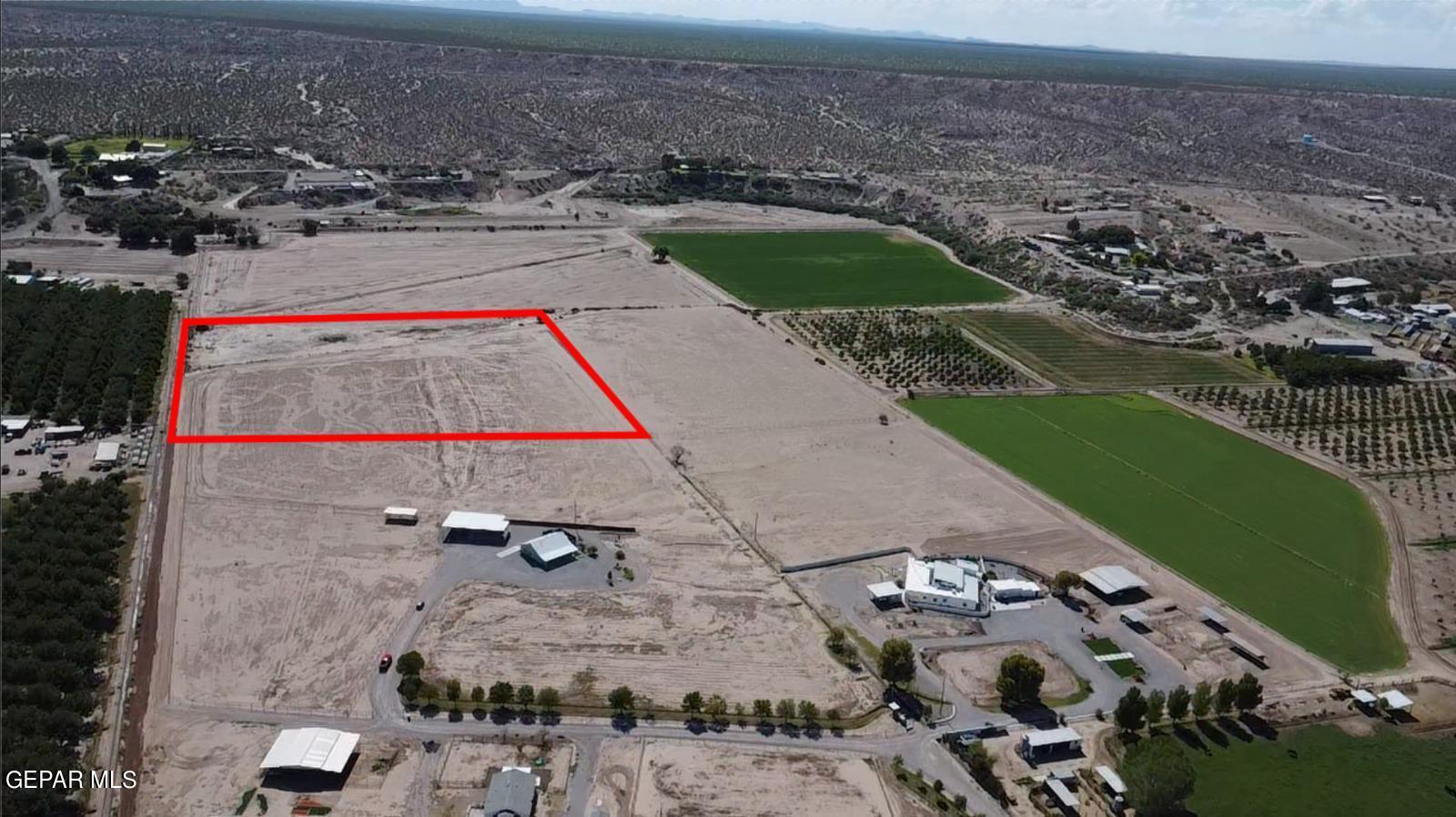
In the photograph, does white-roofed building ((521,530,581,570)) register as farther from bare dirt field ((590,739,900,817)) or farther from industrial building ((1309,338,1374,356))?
industrial building ((1309,338,1374,356))

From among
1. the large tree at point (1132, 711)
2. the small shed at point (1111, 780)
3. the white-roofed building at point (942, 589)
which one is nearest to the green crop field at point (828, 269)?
the white-roofed building at point (942, 589)

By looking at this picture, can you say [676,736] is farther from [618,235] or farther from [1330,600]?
[618,235]

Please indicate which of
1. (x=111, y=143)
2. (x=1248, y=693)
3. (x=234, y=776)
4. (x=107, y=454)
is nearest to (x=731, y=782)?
(x=234, y=776)

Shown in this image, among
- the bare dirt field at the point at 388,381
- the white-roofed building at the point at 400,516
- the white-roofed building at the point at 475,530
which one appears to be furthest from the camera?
the bare dirt field at the point at 388,381

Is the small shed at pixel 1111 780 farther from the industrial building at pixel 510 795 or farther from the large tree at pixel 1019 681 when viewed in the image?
the industrial building at pixel 510 795

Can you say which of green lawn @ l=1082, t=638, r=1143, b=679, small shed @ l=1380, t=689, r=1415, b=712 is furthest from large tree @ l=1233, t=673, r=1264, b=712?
small shed @ l=1380, t=689, r=1415, b=712

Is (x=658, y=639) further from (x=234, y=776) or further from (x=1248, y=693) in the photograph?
(x=1248, y=693)
